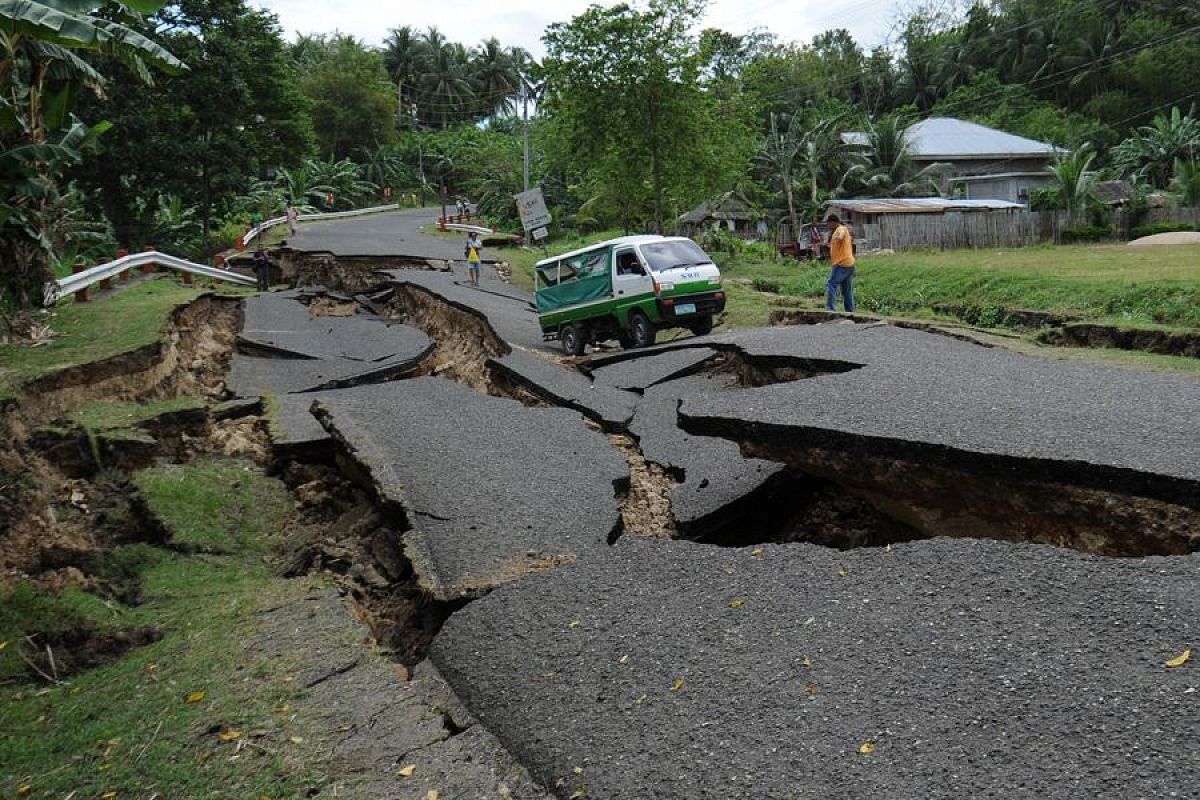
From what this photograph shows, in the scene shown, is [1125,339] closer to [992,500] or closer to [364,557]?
[992,500]

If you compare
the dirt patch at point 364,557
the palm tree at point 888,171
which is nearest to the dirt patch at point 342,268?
the dirt patch at point 364,557

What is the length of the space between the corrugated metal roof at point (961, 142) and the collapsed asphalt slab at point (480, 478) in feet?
132

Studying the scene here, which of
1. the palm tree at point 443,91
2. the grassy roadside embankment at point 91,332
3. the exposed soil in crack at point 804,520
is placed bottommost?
the exposed soil in crack at point 804,520

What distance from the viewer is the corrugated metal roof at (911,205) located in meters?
36.0

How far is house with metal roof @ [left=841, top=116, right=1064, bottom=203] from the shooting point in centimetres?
4638

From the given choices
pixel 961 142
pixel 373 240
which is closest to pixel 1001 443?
pixel 373 240

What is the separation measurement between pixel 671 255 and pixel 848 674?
11.0 meters

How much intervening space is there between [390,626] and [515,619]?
93cm

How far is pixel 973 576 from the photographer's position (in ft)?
13.6

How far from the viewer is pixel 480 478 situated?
6637 millimetres

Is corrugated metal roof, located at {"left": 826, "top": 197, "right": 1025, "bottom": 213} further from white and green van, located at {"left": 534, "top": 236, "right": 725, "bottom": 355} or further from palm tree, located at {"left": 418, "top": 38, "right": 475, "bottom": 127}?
palm tree, located at {"left": 418, "top": 38, "right": 475, "bottom": 127}

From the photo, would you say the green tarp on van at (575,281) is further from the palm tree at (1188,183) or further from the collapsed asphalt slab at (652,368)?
the palm tree at (1188,183)

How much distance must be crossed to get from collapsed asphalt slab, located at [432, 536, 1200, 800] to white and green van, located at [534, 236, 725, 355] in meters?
9.16

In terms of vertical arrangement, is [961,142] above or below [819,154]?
below
